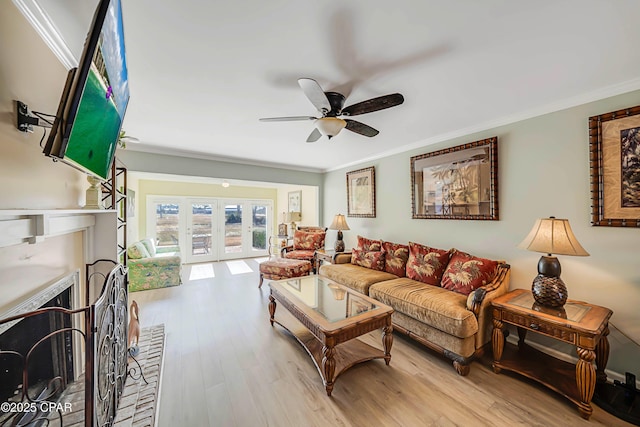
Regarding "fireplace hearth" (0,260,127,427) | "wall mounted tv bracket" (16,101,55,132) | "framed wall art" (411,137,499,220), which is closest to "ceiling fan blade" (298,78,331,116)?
"wall mounted tv bracket" (16,101,55,132)

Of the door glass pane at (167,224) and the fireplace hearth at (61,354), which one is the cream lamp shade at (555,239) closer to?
the fireplace hearth at (61,354)

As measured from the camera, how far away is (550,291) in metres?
1.95

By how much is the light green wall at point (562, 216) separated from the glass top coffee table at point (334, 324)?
4.98ft

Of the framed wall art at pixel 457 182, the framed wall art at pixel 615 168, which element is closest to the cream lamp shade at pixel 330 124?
the framed wall art at pixel 457 182

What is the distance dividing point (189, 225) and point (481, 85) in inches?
260

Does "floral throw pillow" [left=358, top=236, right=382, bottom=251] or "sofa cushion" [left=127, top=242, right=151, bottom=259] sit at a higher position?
"floral throw pillow" [left=358, top=236, right=382, bottom=251]

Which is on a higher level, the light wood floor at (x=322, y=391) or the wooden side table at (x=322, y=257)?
the wooden side table at (x=322, y=257)

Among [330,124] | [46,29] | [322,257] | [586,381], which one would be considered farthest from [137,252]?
[586,381]

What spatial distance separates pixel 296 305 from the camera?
7.68ft

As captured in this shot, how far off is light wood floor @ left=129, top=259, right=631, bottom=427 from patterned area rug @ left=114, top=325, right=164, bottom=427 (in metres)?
0.07

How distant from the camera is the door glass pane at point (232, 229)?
6852 millimetres

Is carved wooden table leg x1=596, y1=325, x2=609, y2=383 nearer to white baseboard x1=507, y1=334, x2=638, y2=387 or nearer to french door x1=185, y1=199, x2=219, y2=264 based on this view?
white baseboard x1=507, y1=334, x2=638, y2=387

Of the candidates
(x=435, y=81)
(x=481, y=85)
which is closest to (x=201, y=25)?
(x=435, y=81)

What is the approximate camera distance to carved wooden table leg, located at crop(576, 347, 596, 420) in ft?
5.33
